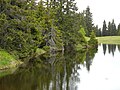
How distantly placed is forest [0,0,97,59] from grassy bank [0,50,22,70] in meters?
1.17

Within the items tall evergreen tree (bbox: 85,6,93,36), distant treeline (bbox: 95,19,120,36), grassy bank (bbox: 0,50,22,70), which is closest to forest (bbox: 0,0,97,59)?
grassy bank (bbox: 0,50,22,70)

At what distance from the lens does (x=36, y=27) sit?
119ft

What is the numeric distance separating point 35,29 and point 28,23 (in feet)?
15.5

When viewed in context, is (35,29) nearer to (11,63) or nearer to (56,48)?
(11,63)

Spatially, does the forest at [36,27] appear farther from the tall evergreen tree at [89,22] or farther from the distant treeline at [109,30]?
the distant treeline at [109,30]

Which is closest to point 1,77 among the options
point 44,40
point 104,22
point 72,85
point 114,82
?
point 72,85

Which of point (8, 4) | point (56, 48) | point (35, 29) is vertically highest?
point (8, 4)

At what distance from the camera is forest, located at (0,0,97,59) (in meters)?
29.6

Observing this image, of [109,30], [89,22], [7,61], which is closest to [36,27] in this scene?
[7,61]

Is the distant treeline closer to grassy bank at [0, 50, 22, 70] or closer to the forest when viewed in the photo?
the forest

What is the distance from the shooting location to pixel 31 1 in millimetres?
35406

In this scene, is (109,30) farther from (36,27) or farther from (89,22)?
(36,27)

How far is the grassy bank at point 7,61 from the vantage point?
2557 cm

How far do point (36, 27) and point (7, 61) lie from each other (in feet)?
35.1
